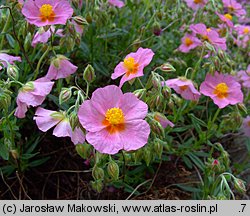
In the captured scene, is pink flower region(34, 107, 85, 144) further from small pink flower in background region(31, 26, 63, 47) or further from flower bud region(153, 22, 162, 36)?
flower bud region(153, 22, 162, 36)

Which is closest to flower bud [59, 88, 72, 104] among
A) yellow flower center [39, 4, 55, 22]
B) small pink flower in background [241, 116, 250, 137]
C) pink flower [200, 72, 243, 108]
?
yellow flower center [39, 4, 55, 22]

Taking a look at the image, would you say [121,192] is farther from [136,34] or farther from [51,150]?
[136,34]

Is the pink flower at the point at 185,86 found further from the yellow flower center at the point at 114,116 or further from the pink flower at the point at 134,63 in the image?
the yellow flower center at the point at 114,116

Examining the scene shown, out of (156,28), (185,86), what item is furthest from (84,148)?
(156,28)

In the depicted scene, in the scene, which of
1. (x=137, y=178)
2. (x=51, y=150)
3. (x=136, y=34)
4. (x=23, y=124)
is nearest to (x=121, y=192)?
(x=137, y=178)

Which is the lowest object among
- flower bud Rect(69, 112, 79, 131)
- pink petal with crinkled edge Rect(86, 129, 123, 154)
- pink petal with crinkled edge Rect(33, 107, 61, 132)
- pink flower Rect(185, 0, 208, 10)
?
pink flower Rect(185, 0, 208, 10)

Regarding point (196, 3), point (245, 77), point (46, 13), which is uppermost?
point (46, 13)

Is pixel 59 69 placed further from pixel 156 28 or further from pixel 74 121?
pixel 156 28

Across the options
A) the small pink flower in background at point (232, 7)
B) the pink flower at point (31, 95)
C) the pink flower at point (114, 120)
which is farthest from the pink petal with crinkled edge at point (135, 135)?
the small pink flower in background at point (232, 7)
